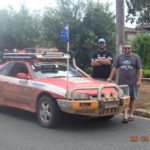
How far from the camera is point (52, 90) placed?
28.9ft

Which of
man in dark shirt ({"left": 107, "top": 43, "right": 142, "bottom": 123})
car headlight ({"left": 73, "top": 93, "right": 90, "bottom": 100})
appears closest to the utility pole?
man in dark shirt ({"left": 107, "top": 43, "right": 142, "bottom": 123})

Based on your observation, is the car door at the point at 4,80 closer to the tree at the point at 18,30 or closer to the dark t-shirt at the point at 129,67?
the dark t-shirt at the point at 129,67

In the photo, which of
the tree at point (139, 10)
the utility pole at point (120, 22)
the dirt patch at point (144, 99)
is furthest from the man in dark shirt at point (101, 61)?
the tree at point (139, 10)

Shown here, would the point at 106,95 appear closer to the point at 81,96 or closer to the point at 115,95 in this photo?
the point at 115,95

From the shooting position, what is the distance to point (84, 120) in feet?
32.0

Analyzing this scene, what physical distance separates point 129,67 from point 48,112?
2023 millimetres

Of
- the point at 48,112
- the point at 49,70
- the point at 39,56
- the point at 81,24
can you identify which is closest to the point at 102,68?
the point at 49,70

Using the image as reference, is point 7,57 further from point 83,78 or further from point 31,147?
point 31,147

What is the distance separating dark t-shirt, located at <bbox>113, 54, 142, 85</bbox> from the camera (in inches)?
374

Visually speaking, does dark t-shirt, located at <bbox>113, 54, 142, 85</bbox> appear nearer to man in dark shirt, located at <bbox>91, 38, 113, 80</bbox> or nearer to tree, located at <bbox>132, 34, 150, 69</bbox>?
man in dark shirt, located at <bbox>91, 38, 113, 80</bbox>

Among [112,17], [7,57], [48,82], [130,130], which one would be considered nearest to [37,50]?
[7,57]

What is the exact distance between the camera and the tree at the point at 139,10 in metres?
41.3

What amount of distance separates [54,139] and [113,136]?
1.11m

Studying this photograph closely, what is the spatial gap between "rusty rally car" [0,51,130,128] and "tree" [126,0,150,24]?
104 feet
